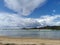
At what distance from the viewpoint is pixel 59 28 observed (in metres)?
150

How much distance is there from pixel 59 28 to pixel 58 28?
1816mm

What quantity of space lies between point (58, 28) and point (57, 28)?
0.86 metres

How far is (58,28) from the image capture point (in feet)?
498

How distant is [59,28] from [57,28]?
1.86 metres

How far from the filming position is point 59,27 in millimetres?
145875

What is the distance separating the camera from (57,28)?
15138cm

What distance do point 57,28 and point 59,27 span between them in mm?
5607

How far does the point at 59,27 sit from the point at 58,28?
5.94 meters
